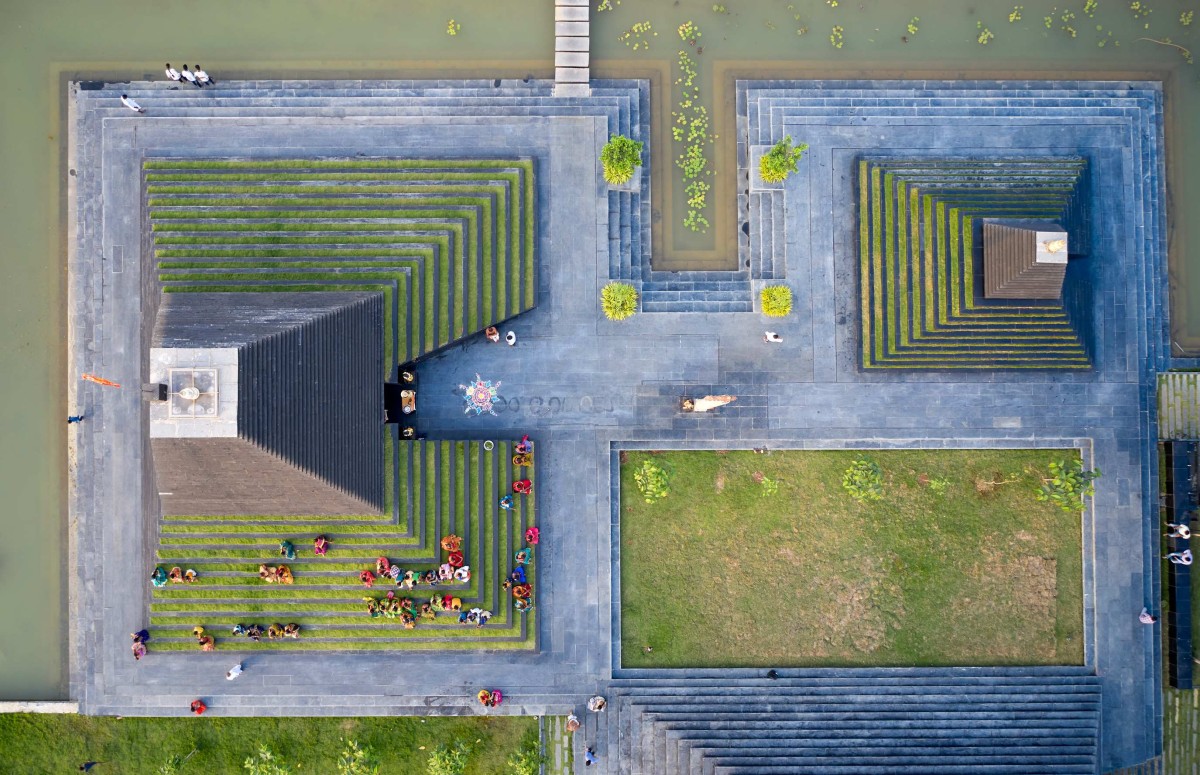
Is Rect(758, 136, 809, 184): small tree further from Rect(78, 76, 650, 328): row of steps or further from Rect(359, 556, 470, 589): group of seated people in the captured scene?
Rect(359, 556, 470, 589): group of seated people

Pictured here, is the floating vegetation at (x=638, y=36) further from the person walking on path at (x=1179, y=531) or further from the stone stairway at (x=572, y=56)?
the person walking on path at (x=1179, y=531)

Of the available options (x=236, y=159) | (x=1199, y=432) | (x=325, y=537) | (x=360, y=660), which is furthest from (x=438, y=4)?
(x=1199, y=432)

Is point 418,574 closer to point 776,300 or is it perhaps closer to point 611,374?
point 611,374

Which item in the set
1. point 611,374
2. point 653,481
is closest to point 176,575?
point 611,374

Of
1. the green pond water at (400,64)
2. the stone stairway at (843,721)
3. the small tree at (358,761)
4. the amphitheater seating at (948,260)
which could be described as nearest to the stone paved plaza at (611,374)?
the stone stairway at (843,721)

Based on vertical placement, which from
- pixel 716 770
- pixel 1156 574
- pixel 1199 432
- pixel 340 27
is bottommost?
pixel 716 770

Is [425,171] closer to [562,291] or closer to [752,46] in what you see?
[562,291]

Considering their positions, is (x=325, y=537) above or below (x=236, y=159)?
below
